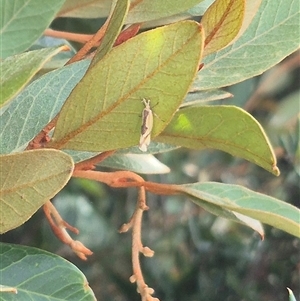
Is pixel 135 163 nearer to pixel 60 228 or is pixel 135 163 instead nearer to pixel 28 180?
pixel 60 228

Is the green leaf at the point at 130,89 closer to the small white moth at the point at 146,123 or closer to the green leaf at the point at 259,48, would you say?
the small white moth at the point at 146,123

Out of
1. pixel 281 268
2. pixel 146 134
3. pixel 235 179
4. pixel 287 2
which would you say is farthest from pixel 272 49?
pixel 235 179

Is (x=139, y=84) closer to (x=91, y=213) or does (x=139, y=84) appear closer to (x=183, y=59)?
(x=183, y=59)

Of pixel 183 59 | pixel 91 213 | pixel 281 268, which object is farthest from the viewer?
pixel 91 213

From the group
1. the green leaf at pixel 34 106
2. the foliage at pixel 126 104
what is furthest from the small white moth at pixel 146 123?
the green leaf at pixel 34 106

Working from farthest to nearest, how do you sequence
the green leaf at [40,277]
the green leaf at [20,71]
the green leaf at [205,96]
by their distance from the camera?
the green leaf at [205,96], the green leaf at [40,277], the green leaf at [20,71]

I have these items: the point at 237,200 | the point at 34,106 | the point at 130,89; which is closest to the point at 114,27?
the point at 130,89

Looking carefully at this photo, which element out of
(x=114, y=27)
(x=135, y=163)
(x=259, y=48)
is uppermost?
(x=114, y=27)
